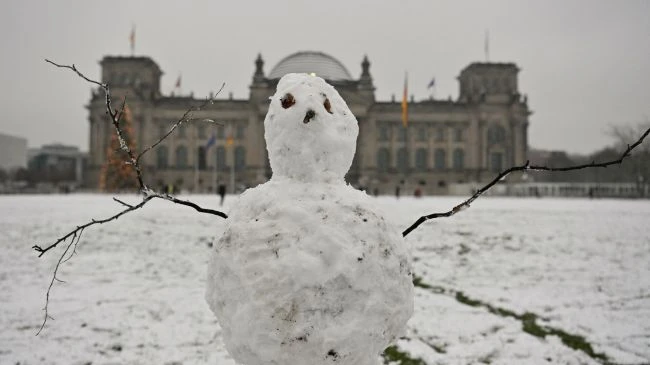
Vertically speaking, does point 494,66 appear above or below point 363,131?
above

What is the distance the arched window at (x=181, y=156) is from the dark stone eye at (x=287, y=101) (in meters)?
64.5

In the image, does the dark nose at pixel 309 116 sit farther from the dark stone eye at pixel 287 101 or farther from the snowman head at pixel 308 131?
the dark stone eye at pixel 287 101

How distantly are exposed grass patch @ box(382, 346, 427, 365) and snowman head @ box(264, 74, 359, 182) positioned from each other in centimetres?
269

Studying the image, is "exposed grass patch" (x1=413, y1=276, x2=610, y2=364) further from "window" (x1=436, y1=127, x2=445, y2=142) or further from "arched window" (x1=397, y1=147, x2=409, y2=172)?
"window" (x1=436, y1=127, x2=445, y2=142)

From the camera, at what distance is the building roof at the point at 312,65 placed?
194 feet

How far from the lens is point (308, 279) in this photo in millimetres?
2160

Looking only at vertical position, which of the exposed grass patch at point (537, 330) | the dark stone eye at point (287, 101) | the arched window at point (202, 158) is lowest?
the exposed grass patch at point (537, 330)

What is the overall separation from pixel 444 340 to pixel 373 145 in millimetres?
58791

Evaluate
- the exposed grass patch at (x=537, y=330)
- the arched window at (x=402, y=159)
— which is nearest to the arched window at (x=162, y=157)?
the arched window at (x=402, y=159)

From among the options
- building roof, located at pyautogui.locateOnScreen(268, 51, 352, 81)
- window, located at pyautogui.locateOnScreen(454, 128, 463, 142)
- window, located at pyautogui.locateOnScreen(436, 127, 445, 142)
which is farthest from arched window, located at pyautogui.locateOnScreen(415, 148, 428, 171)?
building roof, located at pyautogui.locateOnScreen(268, 51, 352, 81)

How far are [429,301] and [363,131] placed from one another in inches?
2278

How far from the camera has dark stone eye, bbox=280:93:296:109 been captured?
2.47 meters

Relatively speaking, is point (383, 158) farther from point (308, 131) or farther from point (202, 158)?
point (308, 131)

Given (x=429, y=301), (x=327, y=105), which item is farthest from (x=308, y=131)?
(x=429, y=301)
